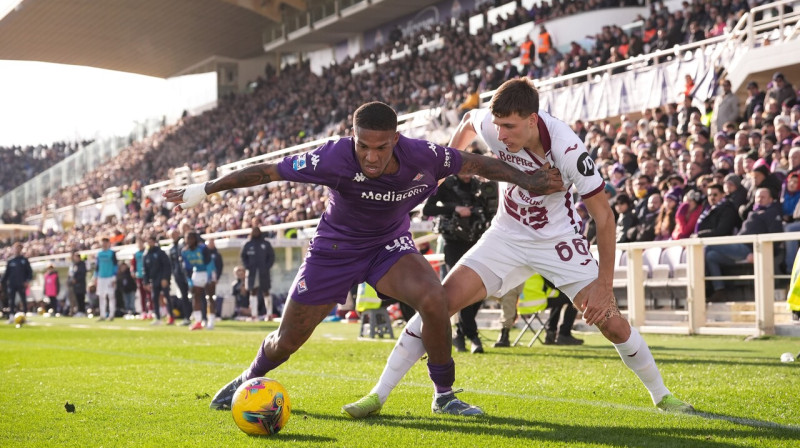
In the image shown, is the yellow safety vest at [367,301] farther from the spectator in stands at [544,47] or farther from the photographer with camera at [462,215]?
the spectator in stands at [544,47]

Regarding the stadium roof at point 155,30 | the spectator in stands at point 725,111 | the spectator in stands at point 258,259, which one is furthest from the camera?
the stadium roof at point 155,30

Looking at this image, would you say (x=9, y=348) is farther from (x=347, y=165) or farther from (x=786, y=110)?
(x=786, y=110)

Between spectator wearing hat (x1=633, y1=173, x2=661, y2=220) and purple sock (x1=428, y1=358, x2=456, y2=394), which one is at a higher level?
spectator wearing hat (x1=633, y1=173, x2=661, y2=220)

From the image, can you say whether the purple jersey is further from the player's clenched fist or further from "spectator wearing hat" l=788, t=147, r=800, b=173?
"spectator wearing hat" l=788, t=147, r=800, b=173

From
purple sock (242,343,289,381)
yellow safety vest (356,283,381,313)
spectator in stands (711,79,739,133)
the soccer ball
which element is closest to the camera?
the soccer ball

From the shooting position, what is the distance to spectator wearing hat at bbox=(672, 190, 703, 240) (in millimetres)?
13570

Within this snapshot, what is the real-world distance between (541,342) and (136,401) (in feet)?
21.5

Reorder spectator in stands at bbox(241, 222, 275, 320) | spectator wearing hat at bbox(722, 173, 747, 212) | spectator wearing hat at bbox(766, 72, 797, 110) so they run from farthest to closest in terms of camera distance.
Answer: spectator in stands at bbox(241, 222, 275, 320) → spectator wearing hat at bbox(766, 72, 797, 110) → spectator wearing hat at bbox(722, 173, 747, 212)

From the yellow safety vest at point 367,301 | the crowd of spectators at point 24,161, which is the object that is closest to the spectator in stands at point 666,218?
the yellow safety vest at point 367,301

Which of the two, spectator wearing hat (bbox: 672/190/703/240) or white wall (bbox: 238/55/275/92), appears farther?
white wall (bbox: 238/55/275/92)

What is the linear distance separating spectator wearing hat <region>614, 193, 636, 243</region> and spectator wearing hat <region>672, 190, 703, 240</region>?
692mm

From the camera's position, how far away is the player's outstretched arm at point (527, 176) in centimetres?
554

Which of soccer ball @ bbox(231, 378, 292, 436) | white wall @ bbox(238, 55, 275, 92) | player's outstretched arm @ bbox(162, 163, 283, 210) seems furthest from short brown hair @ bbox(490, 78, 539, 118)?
white wall @ bbox(238, 55, 275, 92)

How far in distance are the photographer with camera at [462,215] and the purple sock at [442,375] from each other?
14.2ft
